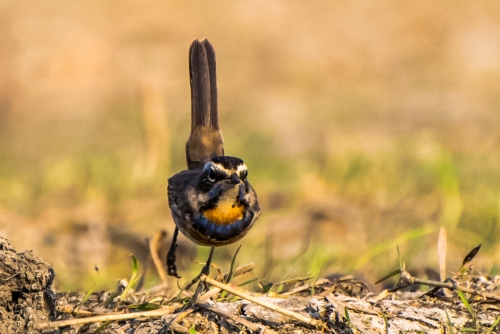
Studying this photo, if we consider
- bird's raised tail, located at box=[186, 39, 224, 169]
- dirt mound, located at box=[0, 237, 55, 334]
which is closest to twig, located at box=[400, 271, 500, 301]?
dirt mound, located at box=[0, 237, 55, 334]

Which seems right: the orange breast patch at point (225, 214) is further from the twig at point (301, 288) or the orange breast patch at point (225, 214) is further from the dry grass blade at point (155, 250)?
the twig at point (301, 288)

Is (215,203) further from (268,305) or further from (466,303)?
(466,303)

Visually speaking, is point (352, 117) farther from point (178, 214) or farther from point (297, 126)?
point (178, 214)

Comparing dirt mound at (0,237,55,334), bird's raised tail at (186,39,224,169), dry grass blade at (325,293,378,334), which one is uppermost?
bird's raised tail at (186,39,224,169)

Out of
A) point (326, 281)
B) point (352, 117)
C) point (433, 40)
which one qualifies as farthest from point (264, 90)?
point (326, 281)

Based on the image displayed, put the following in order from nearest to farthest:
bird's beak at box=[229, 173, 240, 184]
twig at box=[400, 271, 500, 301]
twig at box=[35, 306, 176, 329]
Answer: twig at box=[35, 306, 176, 329], twig at box=[400, 271, 500, 301], bird's beak at box=[229, 173, 240, 184]

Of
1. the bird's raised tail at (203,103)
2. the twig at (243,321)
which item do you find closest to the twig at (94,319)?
the twig at (243,321)

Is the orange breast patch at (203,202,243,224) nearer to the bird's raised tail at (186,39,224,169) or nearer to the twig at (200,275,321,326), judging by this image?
the twig at (200,275,321,326)

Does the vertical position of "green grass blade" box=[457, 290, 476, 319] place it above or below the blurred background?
below
